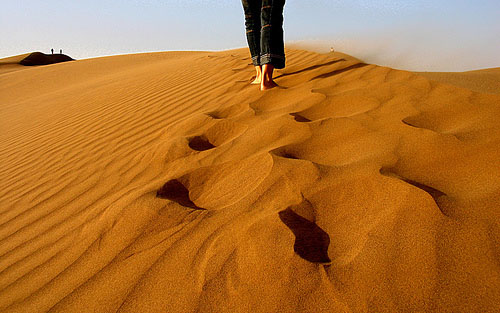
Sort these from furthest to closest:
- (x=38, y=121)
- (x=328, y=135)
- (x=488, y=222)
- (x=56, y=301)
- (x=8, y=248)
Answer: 1. (x=38, y=121)
2. (x=328, y=135)
3. (x=8, y=248)
4. (x=56, y=301)
5. (x=488, y=222)

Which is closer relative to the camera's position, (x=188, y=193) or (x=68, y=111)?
(x=188, y=193)

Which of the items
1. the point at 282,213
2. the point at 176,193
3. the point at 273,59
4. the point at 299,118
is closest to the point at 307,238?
the point at 282,213

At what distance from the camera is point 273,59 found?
3279 mm

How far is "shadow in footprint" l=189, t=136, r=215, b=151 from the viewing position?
209 cm

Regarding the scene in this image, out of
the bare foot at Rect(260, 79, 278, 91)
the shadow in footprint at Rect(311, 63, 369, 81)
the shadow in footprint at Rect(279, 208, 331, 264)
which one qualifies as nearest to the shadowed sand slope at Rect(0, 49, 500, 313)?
the shadow in footprint at Rect(279, 208, 331, 264)

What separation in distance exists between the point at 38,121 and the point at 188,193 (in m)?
3.96

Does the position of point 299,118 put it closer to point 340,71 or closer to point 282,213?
point 282,213

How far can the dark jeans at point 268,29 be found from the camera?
3.18 meters

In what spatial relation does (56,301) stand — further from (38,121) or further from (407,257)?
(38,121)

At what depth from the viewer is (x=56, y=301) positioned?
1.12 metres

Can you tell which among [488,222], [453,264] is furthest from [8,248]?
[488,222]

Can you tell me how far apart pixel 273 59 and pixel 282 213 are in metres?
2.36

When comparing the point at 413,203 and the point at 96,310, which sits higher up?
the point at 413,203

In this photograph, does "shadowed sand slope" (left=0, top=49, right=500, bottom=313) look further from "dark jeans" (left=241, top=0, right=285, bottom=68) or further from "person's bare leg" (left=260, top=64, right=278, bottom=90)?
"dark jeans" (left=241, top=0, right=285, bottom=68)
